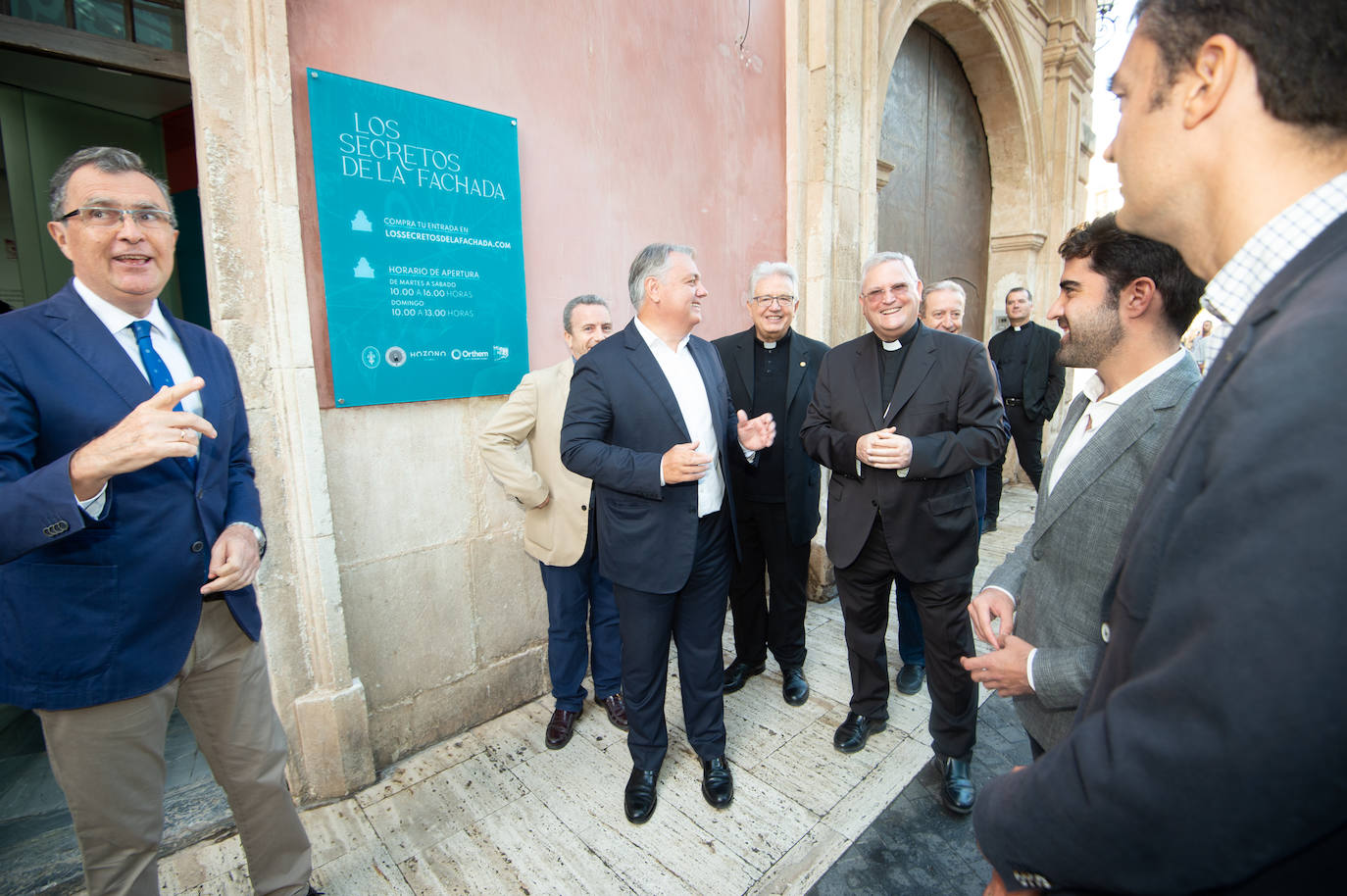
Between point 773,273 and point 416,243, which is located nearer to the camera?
point 416,243

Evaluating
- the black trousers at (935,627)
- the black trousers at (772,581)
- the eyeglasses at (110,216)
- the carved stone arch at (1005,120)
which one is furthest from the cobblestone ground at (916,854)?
the carved stone arch at (1005,120)

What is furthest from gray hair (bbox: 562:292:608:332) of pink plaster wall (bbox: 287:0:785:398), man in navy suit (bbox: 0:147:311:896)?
man in navy suit (bbox: 0:147:311:896)

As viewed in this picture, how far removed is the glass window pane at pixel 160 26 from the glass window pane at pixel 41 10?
0.22 m

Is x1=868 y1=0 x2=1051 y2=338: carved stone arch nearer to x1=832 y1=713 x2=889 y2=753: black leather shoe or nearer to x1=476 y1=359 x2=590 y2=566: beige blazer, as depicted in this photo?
x1=476 y1=359 x2=590 y2=566: beige blazer

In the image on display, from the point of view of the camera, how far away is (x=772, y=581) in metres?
3.26

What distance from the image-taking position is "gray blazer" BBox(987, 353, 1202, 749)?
4.34 ft

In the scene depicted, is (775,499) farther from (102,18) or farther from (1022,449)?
(1022,449)

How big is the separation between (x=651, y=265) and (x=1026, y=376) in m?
4.55

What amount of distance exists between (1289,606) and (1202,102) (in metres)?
0.58

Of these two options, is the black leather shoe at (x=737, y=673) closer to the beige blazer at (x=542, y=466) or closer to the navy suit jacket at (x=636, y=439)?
the beige blazer at (x=542, y=466)

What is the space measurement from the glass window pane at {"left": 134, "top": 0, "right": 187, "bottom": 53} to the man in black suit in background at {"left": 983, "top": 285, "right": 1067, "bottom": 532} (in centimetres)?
561

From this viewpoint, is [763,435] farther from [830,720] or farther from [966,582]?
[830,720]

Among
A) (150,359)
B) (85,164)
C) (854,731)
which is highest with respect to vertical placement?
(85,164)

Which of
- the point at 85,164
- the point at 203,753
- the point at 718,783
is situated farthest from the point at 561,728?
the point at 85,164
